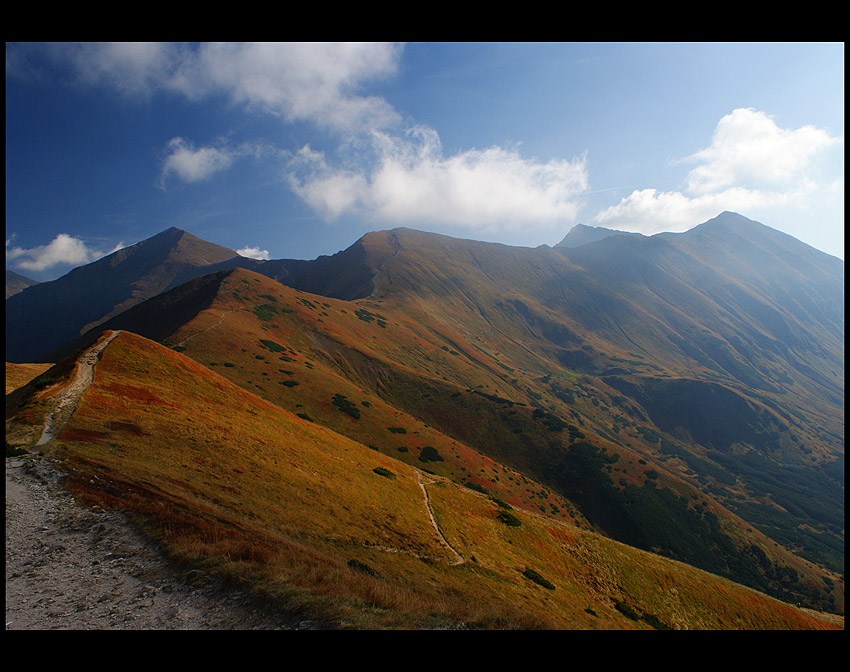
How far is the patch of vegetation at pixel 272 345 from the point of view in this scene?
102787 mm

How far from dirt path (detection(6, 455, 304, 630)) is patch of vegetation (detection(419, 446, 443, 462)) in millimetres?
59964

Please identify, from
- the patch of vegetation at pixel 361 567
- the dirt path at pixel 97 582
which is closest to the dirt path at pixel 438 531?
the patch of vegetation at pixel 361 567

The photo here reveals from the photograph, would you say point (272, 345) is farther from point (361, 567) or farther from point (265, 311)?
point (361, 567)

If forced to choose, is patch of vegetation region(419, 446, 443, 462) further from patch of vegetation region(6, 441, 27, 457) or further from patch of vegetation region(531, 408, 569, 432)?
patch of vegetation region(6, 441, 27, 457)

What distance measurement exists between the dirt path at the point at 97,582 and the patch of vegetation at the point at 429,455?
5996cm

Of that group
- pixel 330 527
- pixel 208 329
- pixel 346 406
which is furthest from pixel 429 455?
pixel 208 329

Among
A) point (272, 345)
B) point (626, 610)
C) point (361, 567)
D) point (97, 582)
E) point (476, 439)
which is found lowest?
point (476, 439)

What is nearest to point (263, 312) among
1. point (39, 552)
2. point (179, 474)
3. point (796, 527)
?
point (179, 474)

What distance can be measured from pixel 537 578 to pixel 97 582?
2972 centimetres

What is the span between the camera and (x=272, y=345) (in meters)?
105

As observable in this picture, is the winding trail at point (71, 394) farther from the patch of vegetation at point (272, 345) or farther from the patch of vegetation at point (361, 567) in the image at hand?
the patch of vegetation at point (272, 345)

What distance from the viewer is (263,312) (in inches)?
5231
